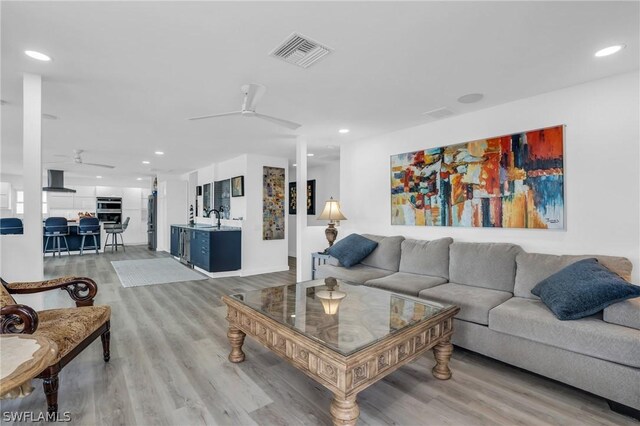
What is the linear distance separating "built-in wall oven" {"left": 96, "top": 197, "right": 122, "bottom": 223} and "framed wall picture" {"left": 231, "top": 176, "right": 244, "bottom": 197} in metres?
7.07

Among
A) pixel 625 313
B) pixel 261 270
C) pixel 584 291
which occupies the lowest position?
pixel 261 270

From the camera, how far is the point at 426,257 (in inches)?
144

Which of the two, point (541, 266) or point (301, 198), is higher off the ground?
point (301, 198)

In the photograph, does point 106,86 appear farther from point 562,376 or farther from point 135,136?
point 562,376

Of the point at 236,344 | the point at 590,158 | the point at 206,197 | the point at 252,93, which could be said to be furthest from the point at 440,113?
the point at 206,197

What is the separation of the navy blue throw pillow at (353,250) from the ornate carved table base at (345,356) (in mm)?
1840

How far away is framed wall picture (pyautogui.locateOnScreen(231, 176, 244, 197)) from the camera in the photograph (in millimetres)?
6341

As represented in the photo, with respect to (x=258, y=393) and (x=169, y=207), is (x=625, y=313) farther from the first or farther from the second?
(x=169, y=207)

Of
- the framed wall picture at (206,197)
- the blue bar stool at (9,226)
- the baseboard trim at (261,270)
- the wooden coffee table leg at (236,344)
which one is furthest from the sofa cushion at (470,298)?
the blue bar stool at (9,226)

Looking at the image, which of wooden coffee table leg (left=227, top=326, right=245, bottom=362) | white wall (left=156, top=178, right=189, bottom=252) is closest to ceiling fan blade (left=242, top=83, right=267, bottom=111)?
wooden coffee table leg (left=227, top=326, right=245, bottom=362)

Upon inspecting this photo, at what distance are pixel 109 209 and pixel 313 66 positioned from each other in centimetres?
1148

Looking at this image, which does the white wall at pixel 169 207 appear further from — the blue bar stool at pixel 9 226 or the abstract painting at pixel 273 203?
the abstract painting at pixel 273 203

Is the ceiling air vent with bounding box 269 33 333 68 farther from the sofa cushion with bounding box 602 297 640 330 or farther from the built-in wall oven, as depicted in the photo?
the built-in wall oven

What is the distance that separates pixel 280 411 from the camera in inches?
76.2
